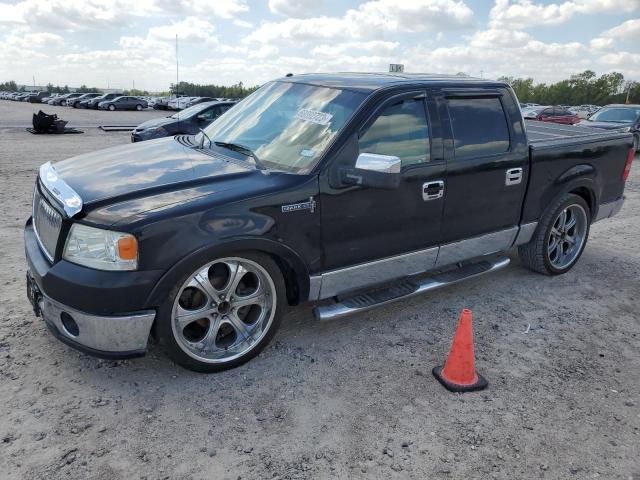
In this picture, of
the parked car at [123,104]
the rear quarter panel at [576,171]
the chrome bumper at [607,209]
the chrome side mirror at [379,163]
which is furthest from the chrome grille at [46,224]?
the parked car at [123,104]

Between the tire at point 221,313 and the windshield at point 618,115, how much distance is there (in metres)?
15.3

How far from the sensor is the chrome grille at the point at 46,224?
324 centimetres

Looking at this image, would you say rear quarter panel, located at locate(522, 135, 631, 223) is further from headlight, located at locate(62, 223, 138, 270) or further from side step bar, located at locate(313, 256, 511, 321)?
headlight, located at locate(62, 223, 138, 270)

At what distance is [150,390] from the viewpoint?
3305 mm

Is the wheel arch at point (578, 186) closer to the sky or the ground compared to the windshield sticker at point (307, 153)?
closer to the ground

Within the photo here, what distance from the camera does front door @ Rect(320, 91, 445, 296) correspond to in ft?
12.1

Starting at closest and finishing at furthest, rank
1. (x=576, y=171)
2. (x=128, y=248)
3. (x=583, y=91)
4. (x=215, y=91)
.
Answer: (x=128, y=248) < (x=576, y=171) < (x=215, y=91) < (x=583, y=91)

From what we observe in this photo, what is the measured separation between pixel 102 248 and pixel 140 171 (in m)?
0.81

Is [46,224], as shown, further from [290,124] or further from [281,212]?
[290,124]

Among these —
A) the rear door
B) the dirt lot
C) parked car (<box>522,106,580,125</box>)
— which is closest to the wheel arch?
the rear door

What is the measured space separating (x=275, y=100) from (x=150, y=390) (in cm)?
246

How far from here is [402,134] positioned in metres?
3.96

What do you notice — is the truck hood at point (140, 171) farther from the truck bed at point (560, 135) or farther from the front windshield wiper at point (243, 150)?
the truck bed at point (560, 135)

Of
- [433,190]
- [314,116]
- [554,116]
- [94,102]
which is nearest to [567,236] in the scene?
[433,190]
